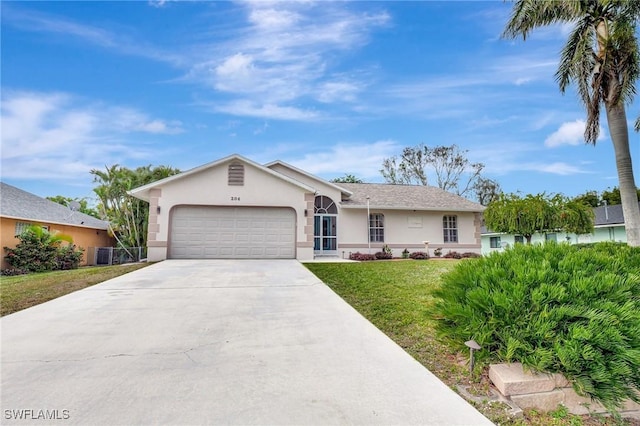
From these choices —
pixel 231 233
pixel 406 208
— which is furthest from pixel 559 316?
pixel 406 208

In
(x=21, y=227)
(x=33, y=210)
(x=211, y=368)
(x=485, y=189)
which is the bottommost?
(x=211, y=368)

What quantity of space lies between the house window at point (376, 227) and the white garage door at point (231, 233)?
5371mm

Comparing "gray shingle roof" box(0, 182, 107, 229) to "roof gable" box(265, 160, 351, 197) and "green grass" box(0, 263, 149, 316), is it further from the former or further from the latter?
"roof gable" box(265, 160, 351, 197)

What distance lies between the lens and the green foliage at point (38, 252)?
550 inches

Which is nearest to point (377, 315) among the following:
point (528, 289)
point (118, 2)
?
point (528, 289)

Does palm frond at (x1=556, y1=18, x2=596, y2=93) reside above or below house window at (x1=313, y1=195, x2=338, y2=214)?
above

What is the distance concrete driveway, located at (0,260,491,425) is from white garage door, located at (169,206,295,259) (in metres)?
8.75

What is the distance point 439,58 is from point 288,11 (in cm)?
745

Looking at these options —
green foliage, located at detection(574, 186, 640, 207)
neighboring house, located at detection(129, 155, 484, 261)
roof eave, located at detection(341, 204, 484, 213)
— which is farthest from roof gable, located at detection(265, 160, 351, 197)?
green foliage, located at detection(574, 186, 640, 207)

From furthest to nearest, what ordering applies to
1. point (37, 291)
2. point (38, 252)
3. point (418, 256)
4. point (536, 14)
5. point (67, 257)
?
point (418, 256) → point (67, 257) → point (38, 252) → point (536, 14) → point (37, 291)

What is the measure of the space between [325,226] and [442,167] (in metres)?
24.5

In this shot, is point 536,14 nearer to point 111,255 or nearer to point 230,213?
point 230,213

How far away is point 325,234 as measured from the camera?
18.5 m

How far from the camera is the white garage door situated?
15.2m
